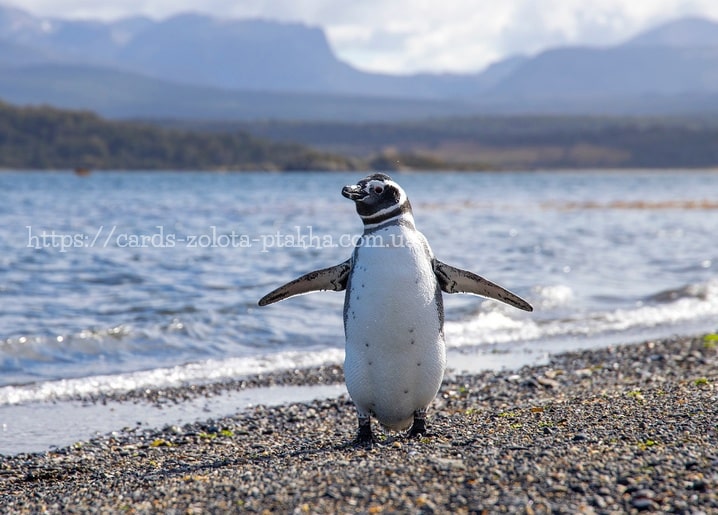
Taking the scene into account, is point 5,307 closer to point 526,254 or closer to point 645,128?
point 526,254

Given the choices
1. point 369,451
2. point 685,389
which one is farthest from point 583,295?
point 369,451

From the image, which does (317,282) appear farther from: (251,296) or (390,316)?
(251,296)

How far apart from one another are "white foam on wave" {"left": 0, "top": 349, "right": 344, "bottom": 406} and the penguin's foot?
3.59 meters

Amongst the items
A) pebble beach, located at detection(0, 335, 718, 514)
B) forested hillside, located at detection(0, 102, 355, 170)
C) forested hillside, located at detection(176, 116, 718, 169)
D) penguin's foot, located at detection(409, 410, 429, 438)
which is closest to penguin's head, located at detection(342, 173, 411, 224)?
penguin's foot, located at detection(409, 410, 429, 438)

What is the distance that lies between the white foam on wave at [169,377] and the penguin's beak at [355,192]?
155 inches

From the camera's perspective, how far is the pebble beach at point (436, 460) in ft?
14.3

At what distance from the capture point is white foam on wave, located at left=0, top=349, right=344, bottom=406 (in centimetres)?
851

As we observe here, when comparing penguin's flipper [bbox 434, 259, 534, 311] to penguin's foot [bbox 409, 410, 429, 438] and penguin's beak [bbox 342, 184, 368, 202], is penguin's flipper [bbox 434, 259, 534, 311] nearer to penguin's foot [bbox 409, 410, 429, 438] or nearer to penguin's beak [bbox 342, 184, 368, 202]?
penguin's beak [bbox 342, 184, 368, 202]

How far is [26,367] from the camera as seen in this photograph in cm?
968

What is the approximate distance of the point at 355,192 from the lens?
583 cm

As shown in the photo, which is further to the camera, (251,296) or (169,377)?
(251,296)

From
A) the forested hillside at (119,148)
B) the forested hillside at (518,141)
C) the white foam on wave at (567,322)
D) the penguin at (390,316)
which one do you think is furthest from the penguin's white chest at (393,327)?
the forested hillside at (119,148)

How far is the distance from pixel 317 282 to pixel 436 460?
1852 millimetres

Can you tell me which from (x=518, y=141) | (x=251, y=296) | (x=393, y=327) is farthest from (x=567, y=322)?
(x=518, y=141)
